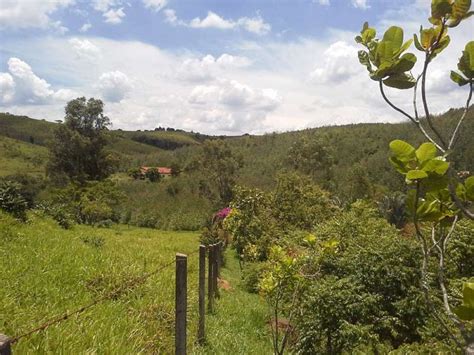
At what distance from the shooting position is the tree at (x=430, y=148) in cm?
117

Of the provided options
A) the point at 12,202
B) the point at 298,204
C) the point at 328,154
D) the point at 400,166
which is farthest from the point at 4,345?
the point at 328,154

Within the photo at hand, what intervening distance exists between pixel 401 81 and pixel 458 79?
218 mm

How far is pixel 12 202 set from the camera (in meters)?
11.0

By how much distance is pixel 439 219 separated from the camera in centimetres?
140

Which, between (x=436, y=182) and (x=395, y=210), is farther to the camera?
(x=395, y=210)

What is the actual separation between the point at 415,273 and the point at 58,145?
3258cm

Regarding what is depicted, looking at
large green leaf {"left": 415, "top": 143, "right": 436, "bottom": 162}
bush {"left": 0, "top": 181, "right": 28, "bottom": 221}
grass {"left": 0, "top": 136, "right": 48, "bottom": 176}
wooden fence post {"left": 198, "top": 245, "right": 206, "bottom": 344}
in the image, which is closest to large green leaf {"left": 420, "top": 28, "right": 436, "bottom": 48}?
large green leaf {"left": 415, "top": 143, "right": 436, "bottom": 162}

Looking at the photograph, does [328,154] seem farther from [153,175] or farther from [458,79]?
[458,79]

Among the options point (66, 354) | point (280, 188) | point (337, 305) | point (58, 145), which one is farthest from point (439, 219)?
point (58, 145)

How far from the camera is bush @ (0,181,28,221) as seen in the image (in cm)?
1092

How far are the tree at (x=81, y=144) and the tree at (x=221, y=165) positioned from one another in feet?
28.5

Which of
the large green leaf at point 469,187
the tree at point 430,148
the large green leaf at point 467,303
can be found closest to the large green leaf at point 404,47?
the tree at point 430,148

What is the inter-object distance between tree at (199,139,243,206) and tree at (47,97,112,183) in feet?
28.5

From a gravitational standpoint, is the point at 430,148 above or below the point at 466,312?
above
